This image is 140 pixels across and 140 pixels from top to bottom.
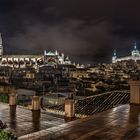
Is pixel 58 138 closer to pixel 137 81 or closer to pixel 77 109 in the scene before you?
pixel 137 81

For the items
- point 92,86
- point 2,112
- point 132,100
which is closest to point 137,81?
point 132,100

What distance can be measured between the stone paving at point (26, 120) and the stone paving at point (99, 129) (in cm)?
248

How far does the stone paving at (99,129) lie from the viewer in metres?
9.59

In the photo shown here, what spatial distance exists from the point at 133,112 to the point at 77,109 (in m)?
→ 5.63

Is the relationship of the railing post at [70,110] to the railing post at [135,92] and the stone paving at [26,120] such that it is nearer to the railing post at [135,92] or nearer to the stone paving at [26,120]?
the stone paving at [26,120]

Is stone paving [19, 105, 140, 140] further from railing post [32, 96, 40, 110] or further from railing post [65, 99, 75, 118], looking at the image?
railing post [32, 96, 40, 110]

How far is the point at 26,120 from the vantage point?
608 inches

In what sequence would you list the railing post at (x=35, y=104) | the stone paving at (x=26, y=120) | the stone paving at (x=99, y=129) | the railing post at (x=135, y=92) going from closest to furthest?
the stone paving at (x=99, y=129)
the stone paving at (x=26, y=120)
the railing post at (x=135, y=92)
the railing post at (x=35, y=104)

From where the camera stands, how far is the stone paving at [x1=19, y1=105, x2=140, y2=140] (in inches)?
377

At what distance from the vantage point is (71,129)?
1065 centimetres

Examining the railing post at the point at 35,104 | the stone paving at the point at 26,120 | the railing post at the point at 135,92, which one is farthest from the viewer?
the railing post at the point at 35,104

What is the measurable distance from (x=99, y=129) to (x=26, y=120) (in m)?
5.74

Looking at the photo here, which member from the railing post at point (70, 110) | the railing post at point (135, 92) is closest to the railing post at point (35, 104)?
the railing post at point (70, 110)

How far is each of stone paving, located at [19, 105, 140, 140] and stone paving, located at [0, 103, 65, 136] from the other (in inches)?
97.6
